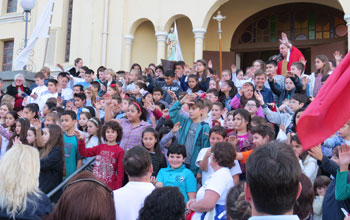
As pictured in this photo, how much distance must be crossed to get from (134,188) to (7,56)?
63.9 feet

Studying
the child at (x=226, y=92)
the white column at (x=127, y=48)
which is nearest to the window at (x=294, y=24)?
the white column at (x=127, y=48)

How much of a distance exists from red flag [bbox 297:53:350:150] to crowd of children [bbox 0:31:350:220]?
2.32ft

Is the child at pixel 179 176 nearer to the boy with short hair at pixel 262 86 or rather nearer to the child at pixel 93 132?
the child at pixel 93 132

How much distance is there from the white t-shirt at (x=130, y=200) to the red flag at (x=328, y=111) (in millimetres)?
1216

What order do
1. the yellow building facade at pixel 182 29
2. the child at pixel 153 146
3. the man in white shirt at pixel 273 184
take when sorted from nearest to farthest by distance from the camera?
the man in white shirt at pixel 273 184 < the child at pixel 153 146 < the yellow building facade at pixel 182 29

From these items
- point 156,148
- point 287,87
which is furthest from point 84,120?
point 287,87

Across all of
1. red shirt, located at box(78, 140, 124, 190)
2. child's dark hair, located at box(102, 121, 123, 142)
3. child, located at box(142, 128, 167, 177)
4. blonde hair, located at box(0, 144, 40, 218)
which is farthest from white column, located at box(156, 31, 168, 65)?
blonde hair, located at box(0, 144, 40, 218)

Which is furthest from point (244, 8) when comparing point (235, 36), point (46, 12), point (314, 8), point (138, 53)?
point (46, 12)

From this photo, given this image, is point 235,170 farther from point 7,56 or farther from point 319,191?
point 7,56

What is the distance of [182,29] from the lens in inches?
657

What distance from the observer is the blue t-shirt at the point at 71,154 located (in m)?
5.57

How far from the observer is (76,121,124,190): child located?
195 inches

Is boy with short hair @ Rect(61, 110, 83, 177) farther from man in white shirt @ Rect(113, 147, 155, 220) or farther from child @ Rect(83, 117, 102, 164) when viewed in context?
man in white shirt @ Rect(113, 147, 155, 220)

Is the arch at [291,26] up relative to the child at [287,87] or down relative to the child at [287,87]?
up
